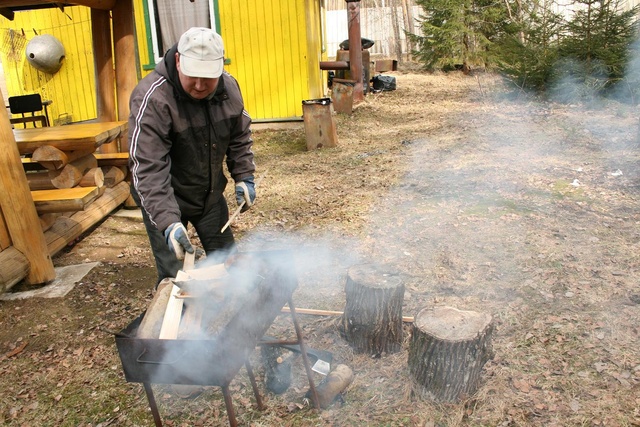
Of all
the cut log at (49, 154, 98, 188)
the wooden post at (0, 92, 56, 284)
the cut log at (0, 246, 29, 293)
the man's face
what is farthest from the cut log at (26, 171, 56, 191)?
the man's face

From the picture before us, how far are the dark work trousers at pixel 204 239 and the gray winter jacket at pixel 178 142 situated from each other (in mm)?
103

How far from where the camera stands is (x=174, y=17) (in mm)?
10719

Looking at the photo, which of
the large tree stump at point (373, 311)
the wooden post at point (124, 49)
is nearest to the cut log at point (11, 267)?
the wooden post at point (124, 49)

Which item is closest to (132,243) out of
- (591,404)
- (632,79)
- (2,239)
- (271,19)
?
(2,239)

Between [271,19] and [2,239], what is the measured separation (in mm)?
7684

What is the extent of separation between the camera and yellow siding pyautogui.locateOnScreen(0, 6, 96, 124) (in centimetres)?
1137

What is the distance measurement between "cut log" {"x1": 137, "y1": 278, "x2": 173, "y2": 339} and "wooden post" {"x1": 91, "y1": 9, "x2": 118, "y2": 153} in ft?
16.3

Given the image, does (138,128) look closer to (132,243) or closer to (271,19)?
(132,243)

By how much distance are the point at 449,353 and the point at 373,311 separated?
0.66 metres

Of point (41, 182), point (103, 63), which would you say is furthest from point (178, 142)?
point (103, 63)

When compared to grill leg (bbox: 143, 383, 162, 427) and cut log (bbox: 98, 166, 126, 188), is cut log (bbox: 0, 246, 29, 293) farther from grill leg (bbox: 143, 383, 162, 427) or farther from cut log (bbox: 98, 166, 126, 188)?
grill leg (bbox: 143, 383, 162, 427)

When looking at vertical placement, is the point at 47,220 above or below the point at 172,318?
below

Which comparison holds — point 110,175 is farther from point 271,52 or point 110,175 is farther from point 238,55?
point 271,52

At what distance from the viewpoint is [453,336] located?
10.2 ft
